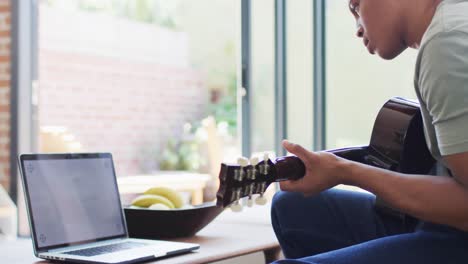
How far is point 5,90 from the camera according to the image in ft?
8.09

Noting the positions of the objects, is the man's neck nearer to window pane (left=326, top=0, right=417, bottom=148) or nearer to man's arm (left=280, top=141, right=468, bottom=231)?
man's arm (left=280, top=141, right=468, bottom=231)

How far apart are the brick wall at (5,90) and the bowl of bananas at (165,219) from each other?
114 centimetres

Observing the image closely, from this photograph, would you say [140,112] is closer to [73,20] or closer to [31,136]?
[73,20]

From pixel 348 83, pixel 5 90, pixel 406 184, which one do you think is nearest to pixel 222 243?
pixel 406 184

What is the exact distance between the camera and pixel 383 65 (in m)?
2.38

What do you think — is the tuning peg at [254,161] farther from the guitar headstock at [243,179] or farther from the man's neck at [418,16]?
the man's neck at [418,16]

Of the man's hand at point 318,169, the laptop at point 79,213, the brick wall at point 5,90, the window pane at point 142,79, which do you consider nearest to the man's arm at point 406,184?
the man's hand at point 318,169

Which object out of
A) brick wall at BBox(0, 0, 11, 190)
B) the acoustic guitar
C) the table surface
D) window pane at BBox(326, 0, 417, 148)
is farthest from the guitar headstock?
brick wall at BBox(0, 0, 11, 190)

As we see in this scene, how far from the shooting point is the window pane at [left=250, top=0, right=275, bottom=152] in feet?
8.30

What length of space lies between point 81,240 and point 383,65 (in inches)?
57.0

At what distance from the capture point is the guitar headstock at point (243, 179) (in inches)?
39.1

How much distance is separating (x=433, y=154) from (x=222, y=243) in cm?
58

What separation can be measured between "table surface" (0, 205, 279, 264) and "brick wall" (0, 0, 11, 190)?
91cm

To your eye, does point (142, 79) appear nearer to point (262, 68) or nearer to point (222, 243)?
point (262, 68)
